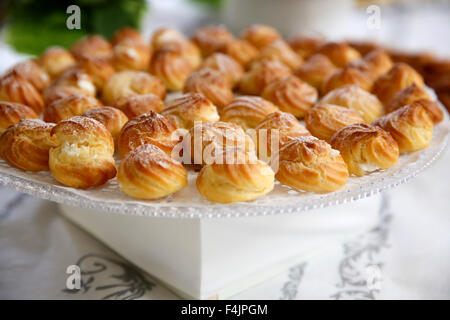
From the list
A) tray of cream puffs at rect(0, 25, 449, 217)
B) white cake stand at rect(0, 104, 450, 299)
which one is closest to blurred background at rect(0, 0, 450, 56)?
tray of cream puffs at rect(0, 25, 449, 217)

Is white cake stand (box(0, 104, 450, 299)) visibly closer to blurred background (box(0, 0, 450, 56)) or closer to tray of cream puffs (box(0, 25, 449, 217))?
tray of cream puffs (box(0, 25, 449, 217))

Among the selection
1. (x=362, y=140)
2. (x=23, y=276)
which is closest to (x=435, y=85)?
(x=362, y=140)

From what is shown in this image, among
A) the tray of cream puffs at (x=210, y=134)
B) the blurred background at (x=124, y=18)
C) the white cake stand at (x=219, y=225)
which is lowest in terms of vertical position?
the white cake stand at (x=219, y=225)

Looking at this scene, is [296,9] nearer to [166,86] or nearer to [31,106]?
[166,86]

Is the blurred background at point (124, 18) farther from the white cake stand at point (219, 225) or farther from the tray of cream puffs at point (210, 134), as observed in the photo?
the white cake stand at point (219, 225)

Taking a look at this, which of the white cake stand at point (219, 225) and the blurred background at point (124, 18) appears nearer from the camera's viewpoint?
the white cake stand at point (219, 225)

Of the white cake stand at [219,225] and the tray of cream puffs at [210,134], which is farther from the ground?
the tray of cream puffs at [210,134]

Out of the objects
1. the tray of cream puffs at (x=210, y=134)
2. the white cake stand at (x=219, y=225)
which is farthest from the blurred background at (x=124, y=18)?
the white cake stand at (x=219, y=225)

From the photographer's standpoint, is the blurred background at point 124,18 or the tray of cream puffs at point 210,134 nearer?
the tray of cream puffs at point 210,134

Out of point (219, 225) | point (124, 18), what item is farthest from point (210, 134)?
point (124, 18)
